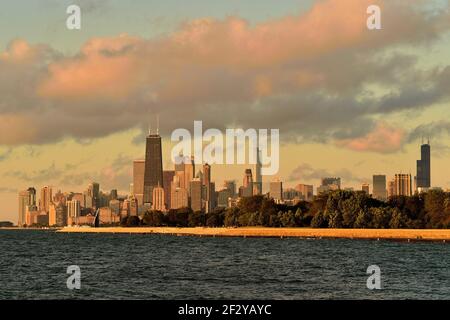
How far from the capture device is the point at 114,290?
206ft

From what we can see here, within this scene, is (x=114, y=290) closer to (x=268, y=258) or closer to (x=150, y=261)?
(x=150, y=261)

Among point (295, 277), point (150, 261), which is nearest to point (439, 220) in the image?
point (150, 261)

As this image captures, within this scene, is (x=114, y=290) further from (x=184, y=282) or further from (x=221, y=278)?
(x=221, y=278)

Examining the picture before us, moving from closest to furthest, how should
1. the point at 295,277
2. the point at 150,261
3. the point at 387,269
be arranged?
the point at 295,277
the point at 387,269
the point at 150,261

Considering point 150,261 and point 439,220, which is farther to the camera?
point 439,220

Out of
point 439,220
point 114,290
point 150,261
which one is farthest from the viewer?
point 439,220

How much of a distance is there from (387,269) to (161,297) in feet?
111
